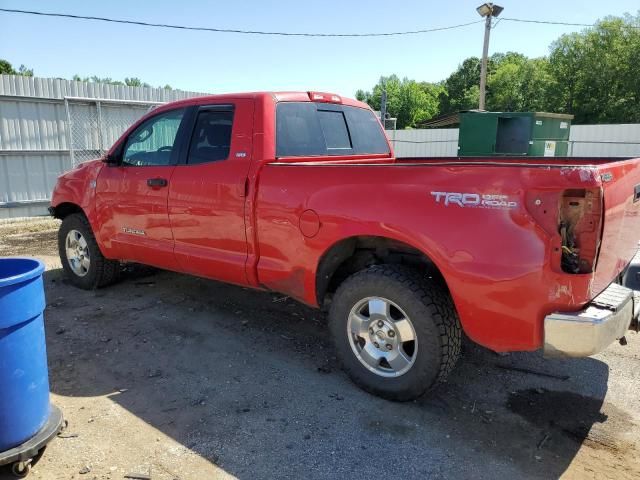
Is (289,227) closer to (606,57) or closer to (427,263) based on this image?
(427,263)

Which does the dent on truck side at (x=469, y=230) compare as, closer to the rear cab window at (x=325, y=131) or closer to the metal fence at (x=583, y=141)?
the rear cab window at (x=325, y=131)

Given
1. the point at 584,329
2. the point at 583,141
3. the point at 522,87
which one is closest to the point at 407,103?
the point at 522,87

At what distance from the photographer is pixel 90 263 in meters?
5.61

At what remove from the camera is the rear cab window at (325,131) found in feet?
13.6

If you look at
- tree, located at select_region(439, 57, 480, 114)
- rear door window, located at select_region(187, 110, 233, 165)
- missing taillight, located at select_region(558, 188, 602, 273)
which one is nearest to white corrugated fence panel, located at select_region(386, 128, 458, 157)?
rear door window, located at select_region(187, 110, 233, 165)

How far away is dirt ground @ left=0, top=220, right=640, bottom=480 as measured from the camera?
273 centimetres

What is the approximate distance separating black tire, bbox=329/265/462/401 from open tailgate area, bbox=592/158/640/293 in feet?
2.81

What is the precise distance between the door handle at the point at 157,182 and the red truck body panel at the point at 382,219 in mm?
49

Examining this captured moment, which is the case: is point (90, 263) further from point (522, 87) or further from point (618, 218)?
point (522, 87)

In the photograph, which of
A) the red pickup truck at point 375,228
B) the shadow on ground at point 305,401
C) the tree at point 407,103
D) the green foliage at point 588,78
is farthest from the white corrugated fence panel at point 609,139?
the tree at point 407,103

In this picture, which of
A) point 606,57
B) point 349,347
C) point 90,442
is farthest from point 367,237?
point 606,57

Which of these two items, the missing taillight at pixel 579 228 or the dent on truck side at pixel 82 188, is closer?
the missing taillight at pixel 579 228

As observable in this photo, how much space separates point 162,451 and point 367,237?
1796 millimetres

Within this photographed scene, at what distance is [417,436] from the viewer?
2.98 meters
